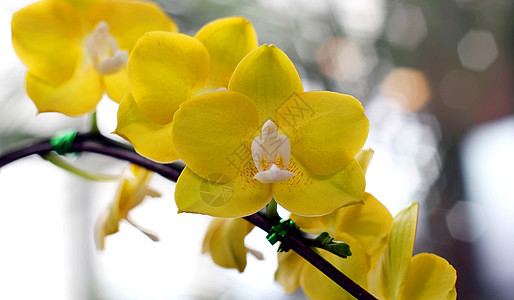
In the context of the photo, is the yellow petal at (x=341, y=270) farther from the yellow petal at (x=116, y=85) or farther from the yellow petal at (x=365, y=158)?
the yellow petal at (x=116, y=85)

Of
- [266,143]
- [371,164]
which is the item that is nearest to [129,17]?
[266,143]

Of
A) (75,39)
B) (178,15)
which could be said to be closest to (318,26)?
(178,15)

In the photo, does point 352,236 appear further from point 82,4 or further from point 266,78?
point 82,4

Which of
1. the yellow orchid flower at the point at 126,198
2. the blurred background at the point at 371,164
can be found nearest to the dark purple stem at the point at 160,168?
the yellow orchid flower at the point at 126,198

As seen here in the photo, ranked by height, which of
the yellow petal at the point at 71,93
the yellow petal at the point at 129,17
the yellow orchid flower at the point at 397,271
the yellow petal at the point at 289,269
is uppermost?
the yellow petal at the point at 129,17

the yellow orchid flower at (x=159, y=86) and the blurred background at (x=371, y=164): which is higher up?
the yellow orchid flower at (x=159, y=86)

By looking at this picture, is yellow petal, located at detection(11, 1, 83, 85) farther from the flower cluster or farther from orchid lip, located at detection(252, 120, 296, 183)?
orchid lip, located at detection(252, 120, 296, 183)

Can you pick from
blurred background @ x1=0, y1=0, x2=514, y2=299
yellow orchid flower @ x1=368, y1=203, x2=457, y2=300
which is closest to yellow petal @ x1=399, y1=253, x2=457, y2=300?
yellow orchid flower @ x1=368, y1=203, x2=457, y2=300
